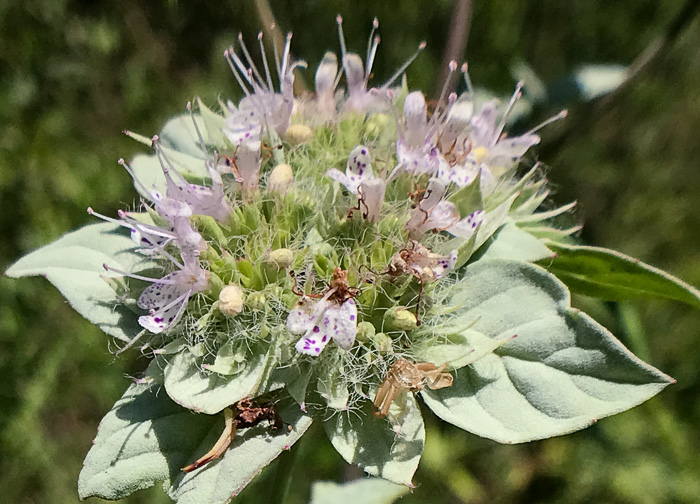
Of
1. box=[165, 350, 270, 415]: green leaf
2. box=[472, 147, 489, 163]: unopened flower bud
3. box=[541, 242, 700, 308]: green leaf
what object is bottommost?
box=[541, 242, 700, 308]: green leaf

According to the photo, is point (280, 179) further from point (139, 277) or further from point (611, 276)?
point (611, 276)

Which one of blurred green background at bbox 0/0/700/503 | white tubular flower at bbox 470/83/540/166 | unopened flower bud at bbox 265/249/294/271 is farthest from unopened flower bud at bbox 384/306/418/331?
blurred green background at bbox 0/0/700/503

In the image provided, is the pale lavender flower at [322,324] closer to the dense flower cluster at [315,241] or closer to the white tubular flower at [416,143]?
the dense flower cluster at [315,241]

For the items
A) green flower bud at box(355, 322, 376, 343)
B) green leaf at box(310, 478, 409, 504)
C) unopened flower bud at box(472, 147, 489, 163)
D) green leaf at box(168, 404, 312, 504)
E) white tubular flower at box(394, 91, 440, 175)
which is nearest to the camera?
green leaf at box(168, 404, 312, 504)

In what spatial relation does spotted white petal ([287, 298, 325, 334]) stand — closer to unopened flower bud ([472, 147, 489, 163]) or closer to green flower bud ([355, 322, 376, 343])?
green flower bud ([355, 322, 376, 343])

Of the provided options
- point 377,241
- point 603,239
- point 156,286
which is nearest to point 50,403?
point 156,286
